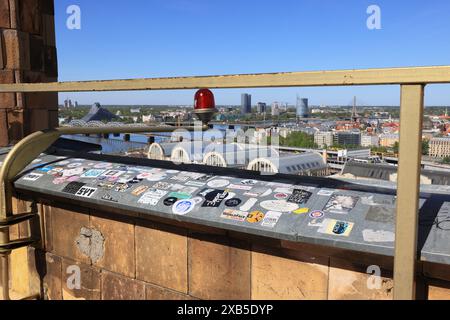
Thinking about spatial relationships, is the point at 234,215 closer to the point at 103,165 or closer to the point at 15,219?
the point at 103,165

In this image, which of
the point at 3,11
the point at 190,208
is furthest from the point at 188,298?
the point at 3,11

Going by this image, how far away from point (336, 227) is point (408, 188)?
41 cm

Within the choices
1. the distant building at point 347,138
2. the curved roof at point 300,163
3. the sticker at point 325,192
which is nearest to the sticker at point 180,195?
the sticker at point 325,192

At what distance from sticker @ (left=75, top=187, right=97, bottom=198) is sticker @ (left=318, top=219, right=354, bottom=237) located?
1446mm

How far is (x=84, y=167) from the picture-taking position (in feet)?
9.96

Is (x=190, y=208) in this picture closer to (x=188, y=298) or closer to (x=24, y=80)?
(x=188, y=298)

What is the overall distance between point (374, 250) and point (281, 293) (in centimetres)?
65

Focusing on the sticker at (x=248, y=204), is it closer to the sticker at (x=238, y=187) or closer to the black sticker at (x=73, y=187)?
the sticker at (x=238, y=187)

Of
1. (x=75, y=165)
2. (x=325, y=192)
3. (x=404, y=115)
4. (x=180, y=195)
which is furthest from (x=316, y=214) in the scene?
(x=75, y=165)

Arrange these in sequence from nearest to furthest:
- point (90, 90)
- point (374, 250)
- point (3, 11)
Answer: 1. point (374, 250)
2. point (90, 90)
3. point (3, 11)

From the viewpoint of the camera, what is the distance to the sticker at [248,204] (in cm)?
209

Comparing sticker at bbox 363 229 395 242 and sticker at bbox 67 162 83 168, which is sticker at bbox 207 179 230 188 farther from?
sticker at bbox 67 162 83 168

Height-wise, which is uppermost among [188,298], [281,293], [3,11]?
[3,11]

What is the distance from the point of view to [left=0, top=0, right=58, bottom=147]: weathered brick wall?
4215 mm
